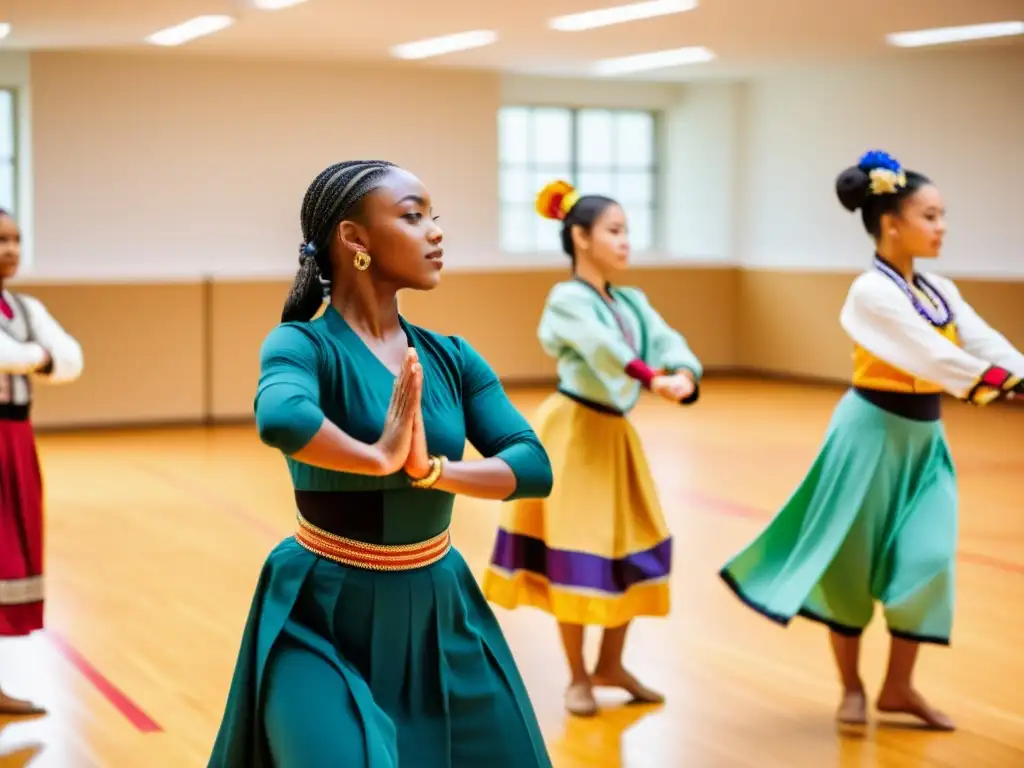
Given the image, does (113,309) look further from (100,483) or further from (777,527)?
(777,527)

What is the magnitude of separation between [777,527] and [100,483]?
5.08 m

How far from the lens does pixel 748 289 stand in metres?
13.8

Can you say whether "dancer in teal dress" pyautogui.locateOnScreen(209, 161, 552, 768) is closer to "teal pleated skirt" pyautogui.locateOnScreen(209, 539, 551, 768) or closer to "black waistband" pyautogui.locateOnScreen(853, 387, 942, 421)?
"teal pleated skirt" pyautogui.locateOnScreen(209, 539, 551, 768)

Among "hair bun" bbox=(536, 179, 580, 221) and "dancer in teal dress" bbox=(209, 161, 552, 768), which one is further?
"hair bun" bbox=(536, 179, 580, 221)

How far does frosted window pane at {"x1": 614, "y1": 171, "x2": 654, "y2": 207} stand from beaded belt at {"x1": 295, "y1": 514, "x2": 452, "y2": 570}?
11.9 m

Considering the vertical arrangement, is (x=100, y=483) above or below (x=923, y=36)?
below

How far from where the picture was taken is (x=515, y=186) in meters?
13.6

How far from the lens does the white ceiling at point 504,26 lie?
8984mm

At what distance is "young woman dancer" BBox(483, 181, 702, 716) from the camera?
432 centimetres

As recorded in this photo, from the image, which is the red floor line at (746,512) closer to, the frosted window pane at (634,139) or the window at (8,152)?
the window at (8,152)

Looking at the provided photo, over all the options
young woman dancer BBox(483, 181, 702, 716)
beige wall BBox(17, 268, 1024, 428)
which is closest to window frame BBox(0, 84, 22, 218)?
beige wall BBox(17, 268, 1024, 428)

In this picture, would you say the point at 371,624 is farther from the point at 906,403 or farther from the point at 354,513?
the point at 906,403

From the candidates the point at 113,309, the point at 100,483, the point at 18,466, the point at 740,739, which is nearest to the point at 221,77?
the point at 113,309

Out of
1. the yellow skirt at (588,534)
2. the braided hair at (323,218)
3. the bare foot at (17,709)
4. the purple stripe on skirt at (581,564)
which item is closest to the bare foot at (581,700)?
the yellow skirt at (588,534)
